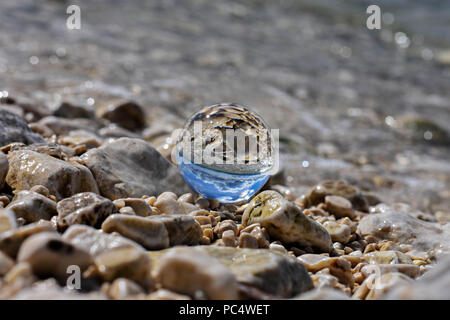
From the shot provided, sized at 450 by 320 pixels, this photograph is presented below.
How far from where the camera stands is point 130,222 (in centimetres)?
200

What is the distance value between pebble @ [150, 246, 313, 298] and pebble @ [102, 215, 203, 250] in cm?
8

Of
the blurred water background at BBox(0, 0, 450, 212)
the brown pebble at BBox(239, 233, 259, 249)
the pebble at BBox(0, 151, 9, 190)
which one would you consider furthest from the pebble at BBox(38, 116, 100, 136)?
the brown pebble at BBox(239, 233, 259, 249)

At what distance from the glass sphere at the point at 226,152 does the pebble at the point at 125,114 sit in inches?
92.6

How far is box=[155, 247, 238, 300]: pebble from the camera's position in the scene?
5.34 ft

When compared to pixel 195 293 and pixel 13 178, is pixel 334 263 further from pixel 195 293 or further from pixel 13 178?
pixel 13 178

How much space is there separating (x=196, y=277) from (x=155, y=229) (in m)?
0.47

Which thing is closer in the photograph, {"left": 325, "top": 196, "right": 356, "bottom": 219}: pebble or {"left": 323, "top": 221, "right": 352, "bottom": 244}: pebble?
{"left": 323, "top": 221, "right": 352, "bottom": 244}: pebble

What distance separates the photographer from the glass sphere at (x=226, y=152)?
9.11 ft

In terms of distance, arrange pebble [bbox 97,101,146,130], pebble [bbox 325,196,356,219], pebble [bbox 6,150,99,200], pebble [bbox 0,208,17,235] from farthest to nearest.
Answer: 1. pebble [bbox 97,101,146,130]
2. pebble [bbox 325,196,356,219]
3. pebble [bbox 6,150,99,200]
4. pebble [bbox 0,208,17,235]

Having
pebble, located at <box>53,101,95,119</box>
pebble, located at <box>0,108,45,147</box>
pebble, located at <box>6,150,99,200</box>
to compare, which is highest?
pebble, located at <box>53,101,95,119</box>

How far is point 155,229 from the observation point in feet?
6.71

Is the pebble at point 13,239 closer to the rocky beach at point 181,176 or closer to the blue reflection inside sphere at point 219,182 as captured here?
the rocky beach at point 181,176

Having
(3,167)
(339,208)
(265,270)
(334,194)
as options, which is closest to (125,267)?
(265,270)

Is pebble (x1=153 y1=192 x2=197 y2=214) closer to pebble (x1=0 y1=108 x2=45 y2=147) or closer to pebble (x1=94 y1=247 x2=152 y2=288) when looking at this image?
pebble (x1=94 y1=247 x2=152 y2=288)
